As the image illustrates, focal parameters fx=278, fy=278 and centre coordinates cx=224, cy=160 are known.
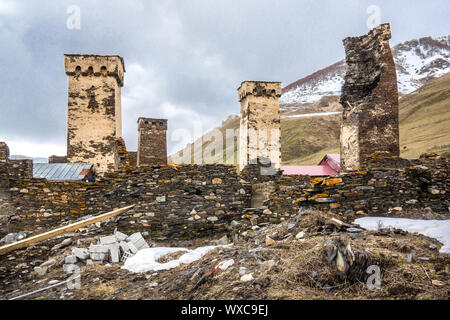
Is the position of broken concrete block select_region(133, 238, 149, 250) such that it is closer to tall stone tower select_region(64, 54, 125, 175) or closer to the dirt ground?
the dirt ground

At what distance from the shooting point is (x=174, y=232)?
6.88 m

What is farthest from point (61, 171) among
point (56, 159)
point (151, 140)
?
point (151, 140)

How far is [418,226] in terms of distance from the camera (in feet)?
14.3

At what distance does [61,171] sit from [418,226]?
50.3 feet

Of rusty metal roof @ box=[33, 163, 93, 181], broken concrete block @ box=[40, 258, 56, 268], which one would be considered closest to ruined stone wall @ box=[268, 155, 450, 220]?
broken concrete block @ box=[40, 258, 56, 268]

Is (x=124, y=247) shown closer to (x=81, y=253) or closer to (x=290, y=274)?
(x=81, y=253)

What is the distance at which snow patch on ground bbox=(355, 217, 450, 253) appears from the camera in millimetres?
3760

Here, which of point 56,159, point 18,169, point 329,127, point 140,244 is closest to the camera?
point 140,244

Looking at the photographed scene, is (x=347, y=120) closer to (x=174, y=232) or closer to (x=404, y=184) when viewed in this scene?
(x=404, y=184)

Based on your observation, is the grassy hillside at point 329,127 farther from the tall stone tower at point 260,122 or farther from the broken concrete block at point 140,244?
the broken concrete block at point 140,244

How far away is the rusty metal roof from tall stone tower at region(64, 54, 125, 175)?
1.62 meters

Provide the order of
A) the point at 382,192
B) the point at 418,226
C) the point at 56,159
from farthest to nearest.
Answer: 1. the point at 56,159
2. the point at 382,192
3. the point at 418,226
